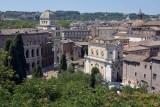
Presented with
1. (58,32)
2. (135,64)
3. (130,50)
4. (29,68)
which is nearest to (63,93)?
(135,64)

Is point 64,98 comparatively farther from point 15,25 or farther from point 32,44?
point 15,25

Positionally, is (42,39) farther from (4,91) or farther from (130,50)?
(4,91)

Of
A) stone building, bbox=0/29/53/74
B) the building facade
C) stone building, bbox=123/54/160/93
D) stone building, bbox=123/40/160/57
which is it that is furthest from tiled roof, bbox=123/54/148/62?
the building facade

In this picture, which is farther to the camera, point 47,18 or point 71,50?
point 47,18

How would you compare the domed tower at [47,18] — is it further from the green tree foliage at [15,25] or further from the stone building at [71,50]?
the stone building at [71,50]

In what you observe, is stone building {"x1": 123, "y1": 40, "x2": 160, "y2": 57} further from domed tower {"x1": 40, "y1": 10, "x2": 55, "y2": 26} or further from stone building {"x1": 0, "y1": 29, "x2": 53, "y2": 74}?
domed tower {"x1": 40, "y1": 10, "x2": 55, "y2": 26}

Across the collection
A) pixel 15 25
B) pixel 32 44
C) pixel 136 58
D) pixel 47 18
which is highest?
pixel 47 18

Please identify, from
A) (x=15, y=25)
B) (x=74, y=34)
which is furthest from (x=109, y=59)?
(x=15, y=25)

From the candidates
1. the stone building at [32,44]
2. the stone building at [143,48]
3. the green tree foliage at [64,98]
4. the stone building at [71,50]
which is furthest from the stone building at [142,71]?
the stone building at [71,50]
